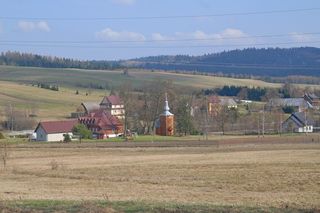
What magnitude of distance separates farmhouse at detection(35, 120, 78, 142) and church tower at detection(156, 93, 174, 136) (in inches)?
530

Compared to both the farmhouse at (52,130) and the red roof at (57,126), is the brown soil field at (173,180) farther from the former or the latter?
the red roof at (57,126)

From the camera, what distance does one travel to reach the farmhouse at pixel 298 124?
355ft

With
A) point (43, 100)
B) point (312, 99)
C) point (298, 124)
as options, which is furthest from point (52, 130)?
point (312, 99)

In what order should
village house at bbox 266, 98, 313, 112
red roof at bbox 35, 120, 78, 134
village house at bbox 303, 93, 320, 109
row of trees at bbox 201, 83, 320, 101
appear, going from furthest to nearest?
1. row of trees at bbox 201, 83, 320, 101
2. village house at bbox 303, 93, 320, 109
3. village house at bbox 266, 98, 313, 112
4. red roof at bbox 35, 120, 78, 134

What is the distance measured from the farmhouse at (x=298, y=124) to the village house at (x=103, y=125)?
1106 inches

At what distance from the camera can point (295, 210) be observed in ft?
52.2

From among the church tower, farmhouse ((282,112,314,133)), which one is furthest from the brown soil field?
farmhouse ((282,112,314,133))

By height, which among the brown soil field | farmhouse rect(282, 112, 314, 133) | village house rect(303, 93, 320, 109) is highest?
village house rect(303, 93, 320, 109)

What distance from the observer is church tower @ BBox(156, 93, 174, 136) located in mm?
99125

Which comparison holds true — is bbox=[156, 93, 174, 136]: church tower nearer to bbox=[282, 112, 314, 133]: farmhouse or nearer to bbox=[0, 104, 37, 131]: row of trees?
bbox=[282, 112, 314, 133]: farmhouse

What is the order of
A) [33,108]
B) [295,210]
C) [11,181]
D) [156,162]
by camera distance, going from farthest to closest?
[33,108] < [156,162] < [11,181] < [295,210]

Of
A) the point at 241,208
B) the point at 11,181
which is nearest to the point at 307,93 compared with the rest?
the point at 11,181

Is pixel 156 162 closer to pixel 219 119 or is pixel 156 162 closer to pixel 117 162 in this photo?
pixel 117 162

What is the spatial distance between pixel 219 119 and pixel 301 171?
71.4m
